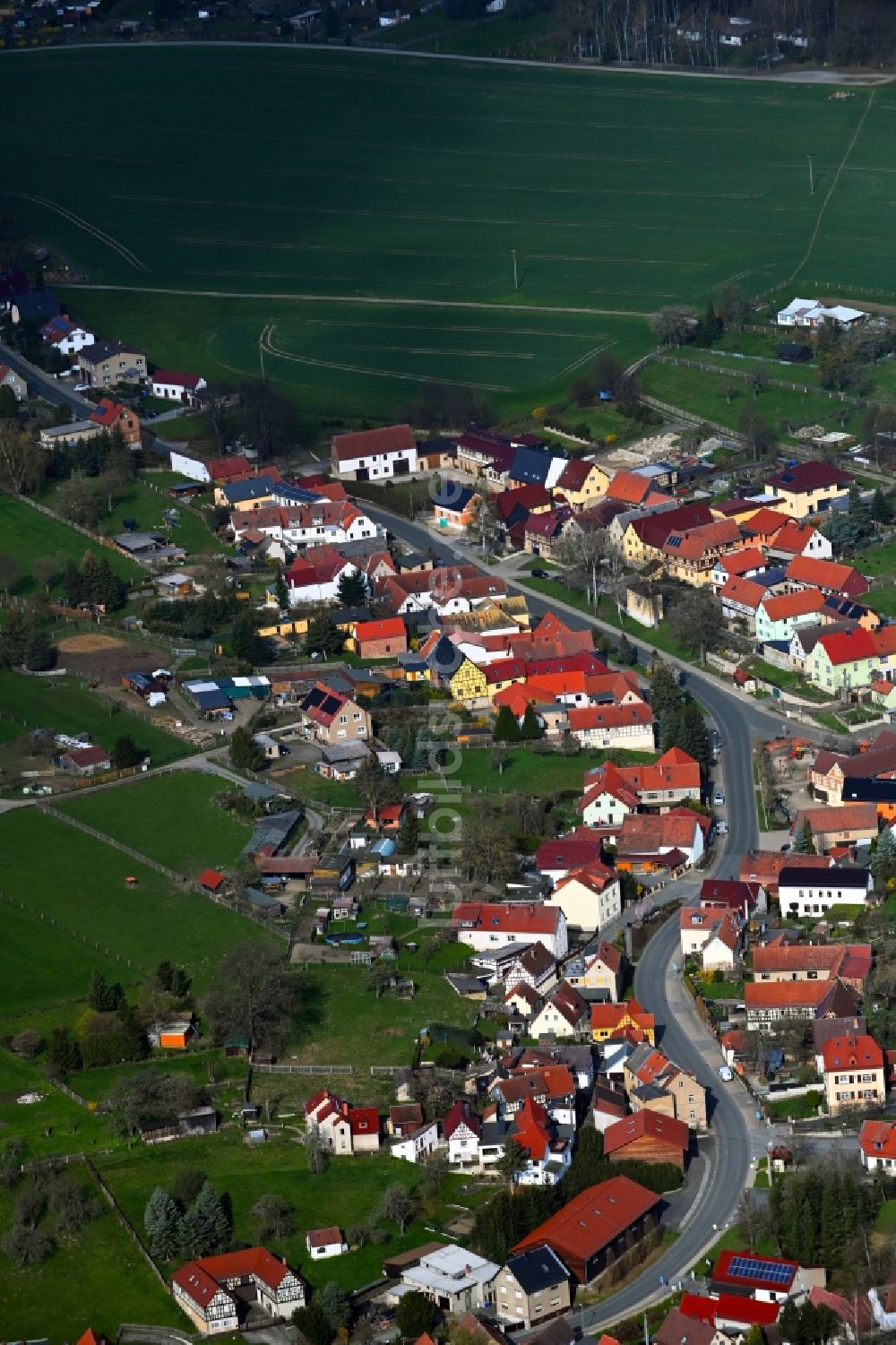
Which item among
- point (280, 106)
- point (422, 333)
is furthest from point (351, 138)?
point (422, 333)

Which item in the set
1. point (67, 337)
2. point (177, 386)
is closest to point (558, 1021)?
point (177, 386)

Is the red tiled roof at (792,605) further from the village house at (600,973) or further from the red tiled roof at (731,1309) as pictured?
the red tiled roof at (731,1309)

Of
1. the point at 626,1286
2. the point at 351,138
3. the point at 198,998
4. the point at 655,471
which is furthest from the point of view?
the point at 351,138

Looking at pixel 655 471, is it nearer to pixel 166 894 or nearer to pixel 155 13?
pixel 166 894

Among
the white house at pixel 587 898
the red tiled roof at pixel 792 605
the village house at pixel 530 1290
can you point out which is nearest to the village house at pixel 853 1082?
the village house at pixel 530 1290

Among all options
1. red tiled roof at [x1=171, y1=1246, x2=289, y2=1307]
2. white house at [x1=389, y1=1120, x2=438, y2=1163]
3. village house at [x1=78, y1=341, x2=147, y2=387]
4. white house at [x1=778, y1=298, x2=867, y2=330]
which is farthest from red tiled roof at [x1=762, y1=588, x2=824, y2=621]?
village house at [x1=78, y1=341, x2=147, y2=387]

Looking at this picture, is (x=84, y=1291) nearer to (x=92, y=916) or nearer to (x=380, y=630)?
(x=92, y=916)
